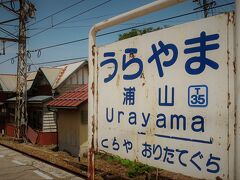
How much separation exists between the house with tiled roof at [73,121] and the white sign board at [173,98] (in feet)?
45.3

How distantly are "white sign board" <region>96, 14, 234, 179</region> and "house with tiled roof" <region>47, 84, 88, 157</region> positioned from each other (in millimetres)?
13822

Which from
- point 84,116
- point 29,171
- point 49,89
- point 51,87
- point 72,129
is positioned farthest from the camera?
point 49,89

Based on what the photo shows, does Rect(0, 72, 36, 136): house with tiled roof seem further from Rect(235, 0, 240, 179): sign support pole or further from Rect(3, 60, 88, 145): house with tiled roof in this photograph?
Rect(235, 0, 240, 179): sign support pole

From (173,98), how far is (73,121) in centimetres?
1555

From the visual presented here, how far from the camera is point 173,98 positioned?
178 centimetres

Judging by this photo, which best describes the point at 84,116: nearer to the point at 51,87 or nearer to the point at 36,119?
the point at 51,87

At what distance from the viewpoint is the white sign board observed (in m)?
1.53

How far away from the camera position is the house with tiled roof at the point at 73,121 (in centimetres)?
1616

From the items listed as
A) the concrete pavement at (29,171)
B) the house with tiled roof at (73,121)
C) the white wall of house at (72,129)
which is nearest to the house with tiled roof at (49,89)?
the white wall of house at (72,129)

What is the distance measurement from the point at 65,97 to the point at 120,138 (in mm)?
16616

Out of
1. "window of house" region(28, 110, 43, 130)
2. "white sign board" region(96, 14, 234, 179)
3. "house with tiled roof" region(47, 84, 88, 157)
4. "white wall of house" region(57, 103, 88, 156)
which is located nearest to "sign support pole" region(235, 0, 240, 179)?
"white sign board" region(96, 14, 234, 179)

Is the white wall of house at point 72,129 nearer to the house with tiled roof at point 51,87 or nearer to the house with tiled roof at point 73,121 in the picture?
the house with tiled roof at point 73,121

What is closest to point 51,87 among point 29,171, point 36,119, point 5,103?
point 36,119

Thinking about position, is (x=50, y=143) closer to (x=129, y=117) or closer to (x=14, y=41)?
(x=14, y=41)
